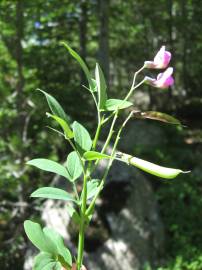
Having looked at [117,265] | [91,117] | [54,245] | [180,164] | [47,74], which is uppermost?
[54,245]

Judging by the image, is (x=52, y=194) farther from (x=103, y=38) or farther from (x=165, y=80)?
(x=103, y=38)

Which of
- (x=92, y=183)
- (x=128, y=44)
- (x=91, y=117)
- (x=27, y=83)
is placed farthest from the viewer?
(x=128, y=44)

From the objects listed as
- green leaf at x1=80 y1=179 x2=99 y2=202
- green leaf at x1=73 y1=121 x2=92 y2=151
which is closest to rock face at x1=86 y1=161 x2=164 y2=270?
green leaf at x1=80 y1=179 x2=99 y2=202

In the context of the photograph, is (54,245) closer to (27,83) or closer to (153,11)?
(27,83)

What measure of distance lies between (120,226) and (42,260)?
3.03 meters

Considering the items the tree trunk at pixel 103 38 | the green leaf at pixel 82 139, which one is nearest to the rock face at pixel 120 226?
the tree trunk at pixel 103 38

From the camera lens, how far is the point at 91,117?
5426 mm

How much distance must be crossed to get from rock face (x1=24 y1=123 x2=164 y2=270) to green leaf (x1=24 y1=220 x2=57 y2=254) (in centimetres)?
274

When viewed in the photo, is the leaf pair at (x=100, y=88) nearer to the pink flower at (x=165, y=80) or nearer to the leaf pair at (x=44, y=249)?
the pink flower at (x=165, y=80)

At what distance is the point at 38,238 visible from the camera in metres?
0.71

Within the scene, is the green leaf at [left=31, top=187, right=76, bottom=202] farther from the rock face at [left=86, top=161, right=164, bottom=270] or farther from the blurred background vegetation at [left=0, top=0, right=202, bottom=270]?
the rock face at [left=86, top=161, right=164, bottom=270]

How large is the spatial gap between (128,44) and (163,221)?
7.36 m

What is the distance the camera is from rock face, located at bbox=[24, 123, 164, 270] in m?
3.48

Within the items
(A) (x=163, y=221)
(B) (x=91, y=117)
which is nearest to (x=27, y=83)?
(B) (x=91, y=117)
